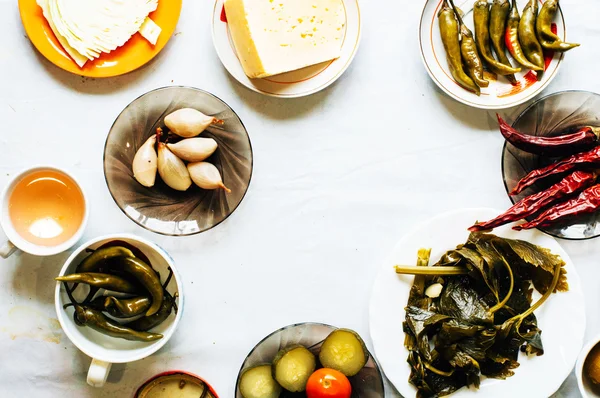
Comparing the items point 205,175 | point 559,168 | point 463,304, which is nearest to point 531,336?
point 463,304

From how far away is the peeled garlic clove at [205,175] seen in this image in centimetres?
125

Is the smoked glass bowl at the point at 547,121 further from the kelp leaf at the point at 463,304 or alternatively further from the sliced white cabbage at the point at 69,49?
the sliced white cabbage at the point at 69,49

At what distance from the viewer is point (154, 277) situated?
1.22m

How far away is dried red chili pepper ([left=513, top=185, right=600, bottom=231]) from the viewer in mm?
1269

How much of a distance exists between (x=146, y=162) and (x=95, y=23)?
13.2 inches

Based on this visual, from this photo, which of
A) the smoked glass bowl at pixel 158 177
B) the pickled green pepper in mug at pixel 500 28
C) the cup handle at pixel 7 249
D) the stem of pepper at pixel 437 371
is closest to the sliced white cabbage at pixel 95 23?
the smoked glass bowl at pixel 158 177

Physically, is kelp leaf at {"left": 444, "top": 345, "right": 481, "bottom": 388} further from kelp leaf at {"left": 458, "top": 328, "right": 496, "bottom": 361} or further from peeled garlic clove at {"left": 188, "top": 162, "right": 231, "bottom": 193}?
peeled garlic clove at {"left": 188, "top": 162, "right": 231, "bottom": 193}

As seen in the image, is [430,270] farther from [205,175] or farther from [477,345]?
[205,175]

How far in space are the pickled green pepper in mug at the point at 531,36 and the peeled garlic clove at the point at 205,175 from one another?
0.75 m

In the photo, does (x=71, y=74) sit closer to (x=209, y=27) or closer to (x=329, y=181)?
(x=209, y=27)

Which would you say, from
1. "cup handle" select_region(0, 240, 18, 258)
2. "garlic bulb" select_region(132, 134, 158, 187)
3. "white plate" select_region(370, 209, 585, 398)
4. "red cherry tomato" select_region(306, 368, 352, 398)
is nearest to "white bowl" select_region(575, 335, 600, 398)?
"white plate" select_region(370, 209, 585, 398)

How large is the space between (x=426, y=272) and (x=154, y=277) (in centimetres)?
58

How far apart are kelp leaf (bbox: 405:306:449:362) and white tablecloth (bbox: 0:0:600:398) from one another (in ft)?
0.42

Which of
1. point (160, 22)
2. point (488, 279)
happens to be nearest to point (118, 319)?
point (160, 22)
